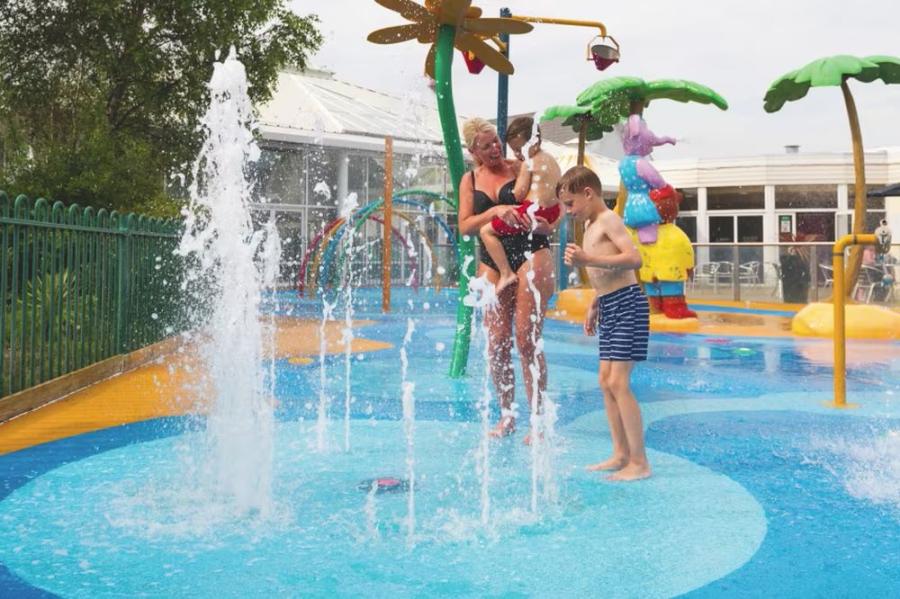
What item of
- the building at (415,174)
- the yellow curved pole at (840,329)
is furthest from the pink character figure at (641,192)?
the building at (415,174)

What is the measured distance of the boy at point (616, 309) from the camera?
12.4ft

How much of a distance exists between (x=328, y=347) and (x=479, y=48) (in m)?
4.59

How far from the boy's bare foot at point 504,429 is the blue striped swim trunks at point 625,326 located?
102 centimetres

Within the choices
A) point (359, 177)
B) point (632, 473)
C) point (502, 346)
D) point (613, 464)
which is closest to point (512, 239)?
point (502, 346)

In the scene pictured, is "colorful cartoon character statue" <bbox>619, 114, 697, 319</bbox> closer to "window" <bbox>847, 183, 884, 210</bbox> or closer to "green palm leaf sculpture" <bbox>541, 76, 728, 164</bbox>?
"green palm leaf sculpture" <bbox>541, 76, 728, 164</bbox>

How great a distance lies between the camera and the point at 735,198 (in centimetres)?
3033

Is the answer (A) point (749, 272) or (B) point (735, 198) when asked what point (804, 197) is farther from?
(A) point (749, 272)

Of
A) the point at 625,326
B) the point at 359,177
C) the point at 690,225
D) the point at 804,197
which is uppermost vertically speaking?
the point at 359,177

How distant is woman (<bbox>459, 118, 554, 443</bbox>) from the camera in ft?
14.9

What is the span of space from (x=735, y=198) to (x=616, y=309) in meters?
28.3

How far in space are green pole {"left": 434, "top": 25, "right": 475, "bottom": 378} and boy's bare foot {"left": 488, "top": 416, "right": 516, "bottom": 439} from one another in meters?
1.08

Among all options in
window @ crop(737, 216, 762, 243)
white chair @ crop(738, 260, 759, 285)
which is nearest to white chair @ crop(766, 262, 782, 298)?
white chair @ crop(738, 260, 759, 285)

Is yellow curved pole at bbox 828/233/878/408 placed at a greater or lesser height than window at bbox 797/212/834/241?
lesser

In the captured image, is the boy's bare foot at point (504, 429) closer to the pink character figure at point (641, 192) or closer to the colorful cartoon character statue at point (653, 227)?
the colorful cartoon character statue at point (653, 227)
